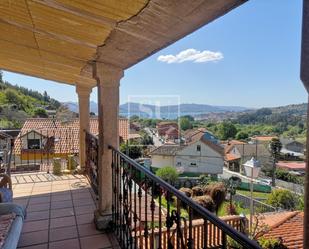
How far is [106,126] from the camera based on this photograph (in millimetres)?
2916

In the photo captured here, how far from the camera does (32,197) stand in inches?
159

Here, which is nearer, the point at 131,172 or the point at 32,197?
the point at 131,172

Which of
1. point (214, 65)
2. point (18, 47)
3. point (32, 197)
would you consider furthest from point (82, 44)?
point (214, 65)

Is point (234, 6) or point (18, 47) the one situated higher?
point (18, 47)

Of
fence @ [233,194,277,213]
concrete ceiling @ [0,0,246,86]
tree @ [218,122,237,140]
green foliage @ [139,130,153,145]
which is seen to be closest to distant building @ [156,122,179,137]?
green foliage @ [139,130,153,145]

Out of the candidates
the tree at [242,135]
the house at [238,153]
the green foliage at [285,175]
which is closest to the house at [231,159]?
the house at [238,153]

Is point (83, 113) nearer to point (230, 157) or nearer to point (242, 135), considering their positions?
point (230, 157)

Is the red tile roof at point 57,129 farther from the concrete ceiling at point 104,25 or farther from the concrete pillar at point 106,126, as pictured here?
the concrete ceiling at point 104,25

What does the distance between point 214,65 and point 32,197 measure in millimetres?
61387

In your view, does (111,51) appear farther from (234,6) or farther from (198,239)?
(198,239)

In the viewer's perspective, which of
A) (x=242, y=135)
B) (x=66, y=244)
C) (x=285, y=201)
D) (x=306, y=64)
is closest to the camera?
(x=306, y=64)

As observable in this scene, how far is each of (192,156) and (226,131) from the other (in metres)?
20.0

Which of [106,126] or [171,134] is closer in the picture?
[106,126]

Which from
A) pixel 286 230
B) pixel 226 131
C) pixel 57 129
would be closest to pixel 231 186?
pixel 286 230
